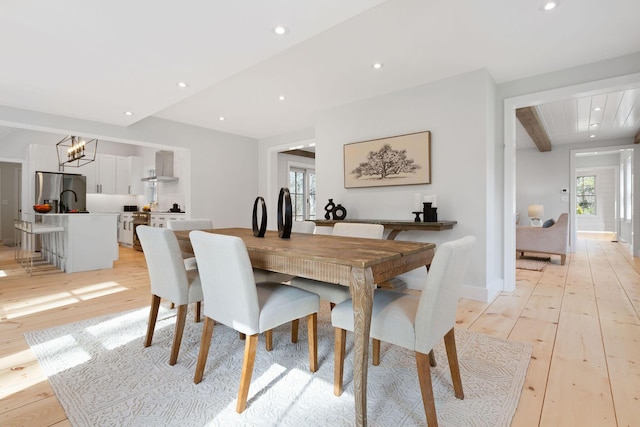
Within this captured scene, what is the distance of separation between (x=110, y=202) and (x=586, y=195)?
1396cm

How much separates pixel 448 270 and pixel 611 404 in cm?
112

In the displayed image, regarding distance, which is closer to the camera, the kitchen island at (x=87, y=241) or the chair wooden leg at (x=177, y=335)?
the chair wooden leg at (x=177, y=335)


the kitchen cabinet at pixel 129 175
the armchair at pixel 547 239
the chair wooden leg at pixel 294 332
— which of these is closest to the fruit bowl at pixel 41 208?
the kitchen cabinet at pixel 129 175

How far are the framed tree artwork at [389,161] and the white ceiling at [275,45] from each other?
0.62m

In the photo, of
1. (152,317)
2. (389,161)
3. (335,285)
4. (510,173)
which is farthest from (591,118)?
(152,317)

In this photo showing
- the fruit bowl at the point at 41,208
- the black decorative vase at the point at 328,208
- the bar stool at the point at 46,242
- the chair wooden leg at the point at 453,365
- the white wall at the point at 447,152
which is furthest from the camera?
the fruit bowl at the point at 41,208

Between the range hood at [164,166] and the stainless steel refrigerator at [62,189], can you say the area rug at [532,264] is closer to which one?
the range hood at [164,166]

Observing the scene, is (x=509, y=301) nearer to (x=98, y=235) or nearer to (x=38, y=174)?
(x=98, y=235)

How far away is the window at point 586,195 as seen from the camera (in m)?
10.0

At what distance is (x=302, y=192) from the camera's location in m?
8.25

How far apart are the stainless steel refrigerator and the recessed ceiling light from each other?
5.82 m

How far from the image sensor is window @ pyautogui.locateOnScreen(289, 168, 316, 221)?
8070 millimetres

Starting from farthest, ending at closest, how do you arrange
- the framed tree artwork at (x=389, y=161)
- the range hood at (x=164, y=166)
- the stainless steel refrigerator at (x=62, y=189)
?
the range hood at (x=164, y=166), the stainless steel refrigerator at (x=62, y=189), the framed tree artwork at (x=389, y=161)

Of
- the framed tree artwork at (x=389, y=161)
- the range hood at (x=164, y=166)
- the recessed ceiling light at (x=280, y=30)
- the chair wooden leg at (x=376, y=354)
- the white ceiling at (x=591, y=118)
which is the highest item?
the white ceiling at (x=591, y=118)
